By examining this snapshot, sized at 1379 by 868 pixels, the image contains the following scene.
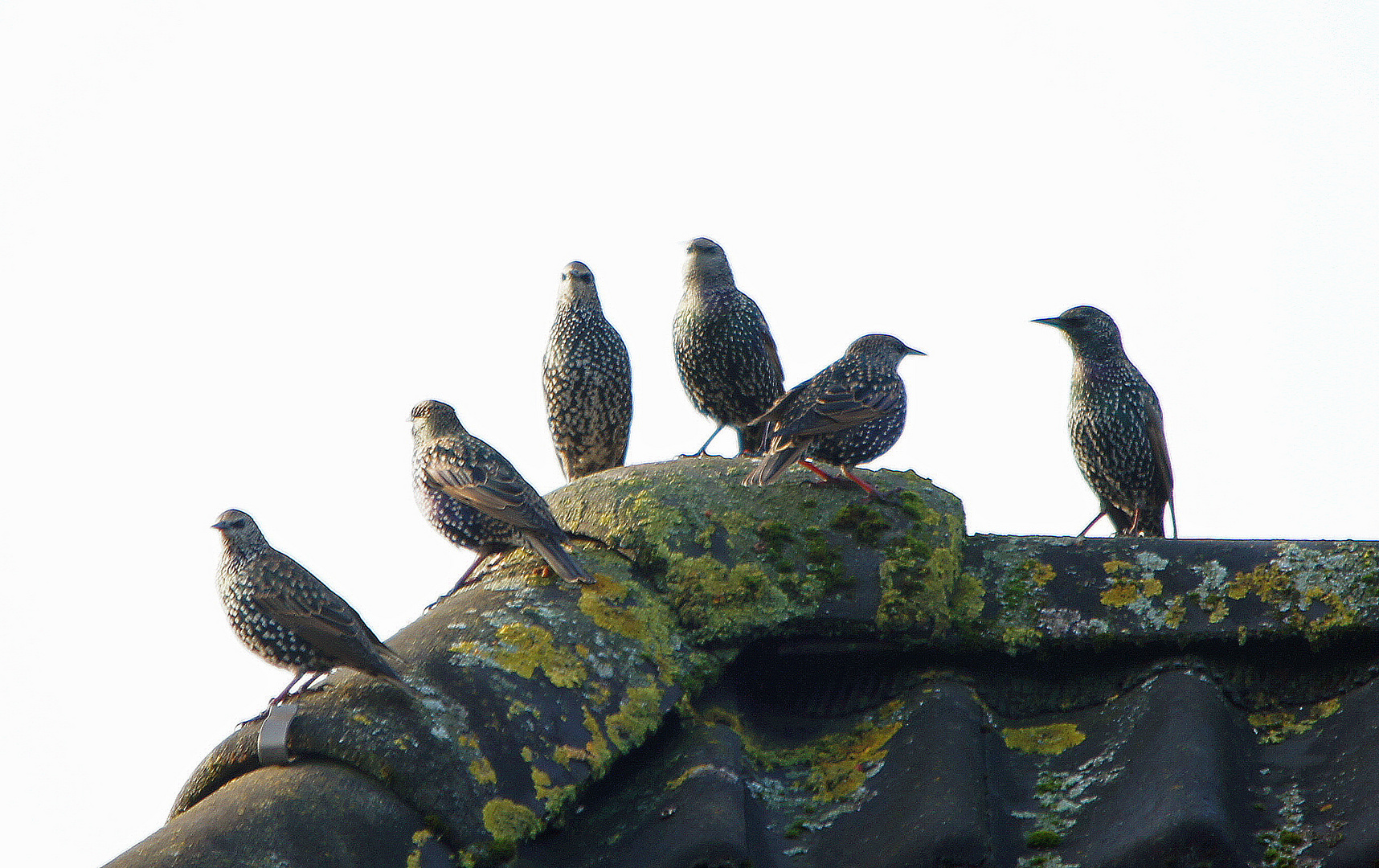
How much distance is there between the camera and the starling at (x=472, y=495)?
4.72 meters

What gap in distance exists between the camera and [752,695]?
13.5 ft

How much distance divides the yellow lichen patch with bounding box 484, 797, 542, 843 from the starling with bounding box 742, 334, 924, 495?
2142 millimetres

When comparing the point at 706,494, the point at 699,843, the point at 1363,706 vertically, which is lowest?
the point at 1363,706

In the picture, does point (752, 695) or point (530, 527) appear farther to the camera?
point (530, 527)

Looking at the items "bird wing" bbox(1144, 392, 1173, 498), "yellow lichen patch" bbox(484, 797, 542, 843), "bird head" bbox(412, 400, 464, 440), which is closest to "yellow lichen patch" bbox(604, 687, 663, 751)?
"yellow lichen patch" bbox(484, 797, 542, 843)

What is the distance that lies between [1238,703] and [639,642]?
170cm

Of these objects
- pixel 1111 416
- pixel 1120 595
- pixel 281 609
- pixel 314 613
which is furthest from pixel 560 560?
pixel 1111 416

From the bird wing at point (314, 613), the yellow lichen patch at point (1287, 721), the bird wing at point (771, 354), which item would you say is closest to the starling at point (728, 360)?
the bird wing at point (771, 354)

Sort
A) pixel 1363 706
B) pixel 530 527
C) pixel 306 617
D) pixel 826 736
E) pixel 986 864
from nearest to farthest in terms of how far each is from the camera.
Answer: pixel 986 864
pixel 1363 706
pixel 826 736
pixel 306 617
pixel 530 527

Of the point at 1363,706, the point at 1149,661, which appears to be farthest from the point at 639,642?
the point at 1363,706

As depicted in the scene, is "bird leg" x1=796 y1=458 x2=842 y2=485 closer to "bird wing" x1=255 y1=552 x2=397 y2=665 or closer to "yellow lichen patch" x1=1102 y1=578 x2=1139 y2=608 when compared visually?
"yellow lichen patch" x1=1102 y1=578 x2=1139 y2=608

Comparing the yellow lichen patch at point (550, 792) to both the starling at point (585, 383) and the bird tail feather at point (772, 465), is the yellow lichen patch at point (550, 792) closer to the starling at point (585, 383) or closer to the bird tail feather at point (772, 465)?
the bird tail feather at point (772, 465)

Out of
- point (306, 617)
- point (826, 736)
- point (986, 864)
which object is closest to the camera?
point (986, 864)

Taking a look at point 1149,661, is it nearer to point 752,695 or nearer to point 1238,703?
point 1238,703
